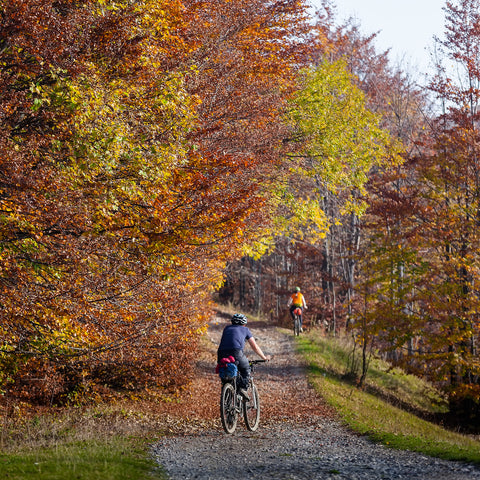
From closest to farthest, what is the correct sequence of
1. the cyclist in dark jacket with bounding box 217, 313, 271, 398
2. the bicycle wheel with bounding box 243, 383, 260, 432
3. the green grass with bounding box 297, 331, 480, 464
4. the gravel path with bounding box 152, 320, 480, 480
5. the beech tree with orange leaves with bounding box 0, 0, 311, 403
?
the gravel path with bounding box 152, 320, 480, 480 < the beech tree with orange leaves with bounding box 0, 0, 311, 403 < the green grass with bounding box 297, 331, 480, 464 < the cyclist in dark jacket with bounding box 217, 313, 271, 398 < the bicycle wheel with bounding box 243, 383, 260, 432

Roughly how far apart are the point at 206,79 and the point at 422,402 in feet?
45.1

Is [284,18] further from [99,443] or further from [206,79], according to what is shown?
[99,443]

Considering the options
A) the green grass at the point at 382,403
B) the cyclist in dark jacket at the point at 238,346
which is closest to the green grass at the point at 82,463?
the cyclist in dark jacket at the point at 238,346

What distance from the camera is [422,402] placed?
1992cm

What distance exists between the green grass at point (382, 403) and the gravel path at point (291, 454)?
1.45 ft

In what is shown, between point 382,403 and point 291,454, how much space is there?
811 cm

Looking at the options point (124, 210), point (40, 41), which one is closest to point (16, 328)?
point (124, 210)

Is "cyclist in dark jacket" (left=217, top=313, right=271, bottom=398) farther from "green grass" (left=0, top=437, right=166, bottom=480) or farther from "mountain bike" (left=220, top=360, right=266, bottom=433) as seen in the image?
"green grass" (left=0, top=437, right=166, bottom=480)

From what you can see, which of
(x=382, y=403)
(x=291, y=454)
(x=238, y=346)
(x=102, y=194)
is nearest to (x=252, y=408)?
(x=238, y=346)

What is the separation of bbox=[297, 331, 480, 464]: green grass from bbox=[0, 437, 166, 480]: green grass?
4473 mm

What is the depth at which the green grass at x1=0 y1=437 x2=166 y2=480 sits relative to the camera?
20.4 ft

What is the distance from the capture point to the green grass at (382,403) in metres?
9.57

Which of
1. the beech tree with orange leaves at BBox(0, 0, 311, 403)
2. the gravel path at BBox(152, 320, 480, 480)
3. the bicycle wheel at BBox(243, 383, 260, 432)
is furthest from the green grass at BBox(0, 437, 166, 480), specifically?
the bicycle wheel at BBox(243, 383, 260, 432)

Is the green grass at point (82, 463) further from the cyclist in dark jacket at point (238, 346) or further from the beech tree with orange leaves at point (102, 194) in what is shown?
the cyclist in dark jacket at point (238, 346)
